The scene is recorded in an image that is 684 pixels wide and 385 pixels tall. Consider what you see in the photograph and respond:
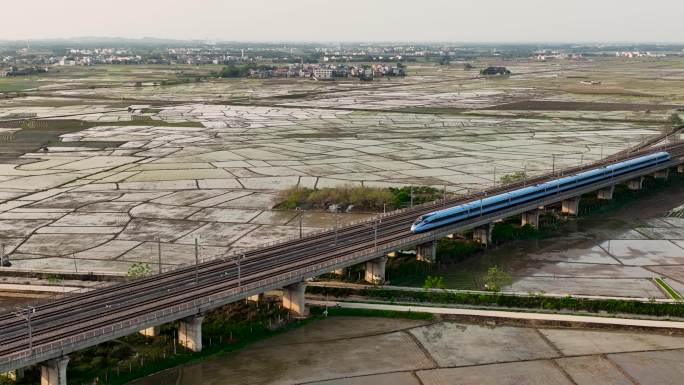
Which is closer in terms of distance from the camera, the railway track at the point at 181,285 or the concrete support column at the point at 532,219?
the railway track at the point at 181,285

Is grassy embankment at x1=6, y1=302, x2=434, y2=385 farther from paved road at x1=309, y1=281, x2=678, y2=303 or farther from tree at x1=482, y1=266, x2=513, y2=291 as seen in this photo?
tree at x1=482, y1=266, x2=513, y2=291

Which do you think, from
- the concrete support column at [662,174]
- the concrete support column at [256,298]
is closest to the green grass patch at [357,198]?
the concrete support column at [256,298]

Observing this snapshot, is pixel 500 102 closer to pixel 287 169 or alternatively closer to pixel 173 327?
pixel 287 169

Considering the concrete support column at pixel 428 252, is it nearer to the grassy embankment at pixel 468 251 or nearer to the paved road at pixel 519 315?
the grassy embankment at pixel 468 251

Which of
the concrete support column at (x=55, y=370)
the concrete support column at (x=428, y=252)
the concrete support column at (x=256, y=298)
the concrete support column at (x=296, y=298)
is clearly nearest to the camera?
the concrete support column at (x=55, y=370)

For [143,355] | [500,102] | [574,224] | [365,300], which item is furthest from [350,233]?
[500,102]

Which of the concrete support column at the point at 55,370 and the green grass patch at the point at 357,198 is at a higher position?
the green grass patch at the point at 357,198

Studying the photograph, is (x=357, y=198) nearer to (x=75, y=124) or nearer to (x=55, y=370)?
(x=55, y=370)
